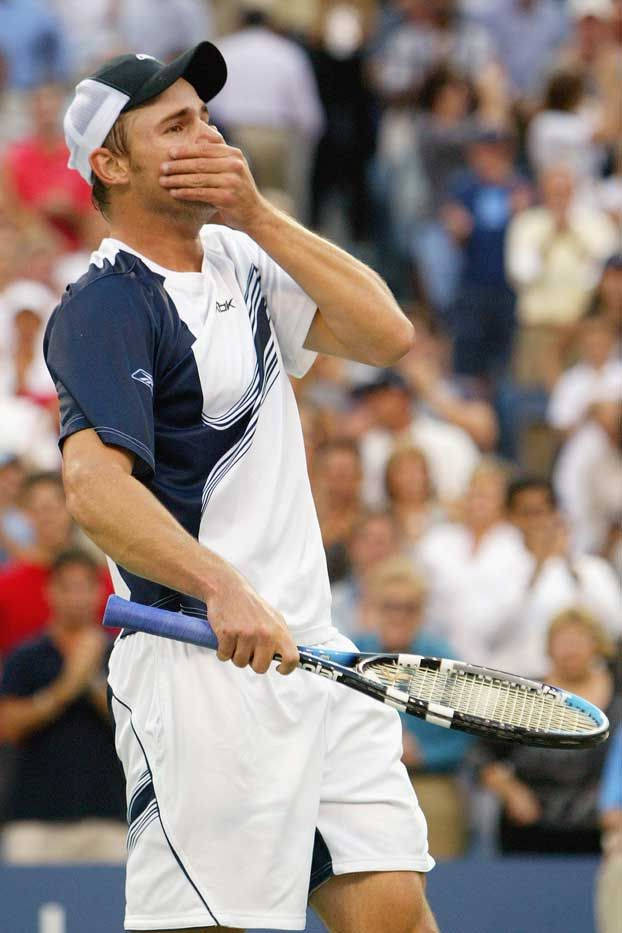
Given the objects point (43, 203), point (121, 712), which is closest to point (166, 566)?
point (121, 712)

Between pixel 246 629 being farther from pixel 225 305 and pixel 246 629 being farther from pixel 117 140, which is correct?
pixel 117 140

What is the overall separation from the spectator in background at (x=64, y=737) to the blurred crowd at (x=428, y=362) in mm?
13

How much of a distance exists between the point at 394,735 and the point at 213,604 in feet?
2.26

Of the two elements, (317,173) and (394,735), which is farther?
(317,173)

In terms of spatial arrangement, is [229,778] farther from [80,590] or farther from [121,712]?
[80,590]

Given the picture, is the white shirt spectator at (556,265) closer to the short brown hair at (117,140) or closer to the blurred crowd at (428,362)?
the blurred crowd at (428,362)

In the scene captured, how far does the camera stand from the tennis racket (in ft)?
11.7

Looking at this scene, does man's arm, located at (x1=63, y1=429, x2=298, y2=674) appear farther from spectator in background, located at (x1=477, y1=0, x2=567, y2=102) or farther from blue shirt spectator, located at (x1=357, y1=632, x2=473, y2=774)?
spectator in background, located at (x1=477, y1=0, x2=567, y2=102)

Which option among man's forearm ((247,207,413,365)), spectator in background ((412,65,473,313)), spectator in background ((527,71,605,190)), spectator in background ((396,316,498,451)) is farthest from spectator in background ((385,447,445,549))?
man's forearm ((247,207,413,365))

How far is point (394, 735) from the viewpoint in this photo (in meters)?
3.87

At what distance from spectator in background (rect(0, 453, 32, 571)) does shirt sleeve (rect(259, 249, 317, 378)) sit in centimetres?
468

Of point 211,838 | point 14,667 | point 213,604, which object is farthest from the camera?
point 14,667

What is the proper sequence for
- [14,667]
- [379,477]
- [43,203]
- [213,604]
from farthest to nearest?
[43,203] < [379,477] < [14,667] < [213,604]

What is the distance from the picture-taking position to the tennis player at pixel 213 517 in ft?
11.9
